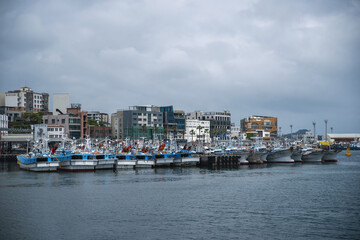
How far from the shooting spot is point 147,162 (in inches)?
4235

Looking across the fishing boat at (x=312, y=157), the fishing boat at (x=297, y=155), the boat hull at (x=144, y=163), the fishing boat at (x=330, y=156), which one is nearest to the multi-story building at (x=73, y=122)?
the boat hull at (x=144, y=163)

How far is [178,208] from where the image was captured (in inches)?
2096

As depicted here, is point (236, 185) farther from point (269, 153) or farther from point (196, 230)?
point (269, 153)

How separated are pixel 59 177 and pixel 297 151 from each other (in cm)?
8458

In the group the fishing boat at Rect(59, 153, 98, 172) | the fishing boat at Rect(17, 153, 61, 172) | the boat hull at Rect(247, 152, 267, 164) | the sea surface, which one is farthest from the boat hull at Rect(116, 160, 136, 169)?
the boat hull at Rect(247, 152, 267, 164)

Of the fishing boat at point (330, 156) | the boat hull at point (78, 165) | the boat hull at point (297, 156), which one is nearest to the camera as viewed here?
the boat hull at point (78, 165)

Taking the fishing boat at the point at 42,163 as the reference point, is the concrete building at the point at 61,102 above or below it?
above

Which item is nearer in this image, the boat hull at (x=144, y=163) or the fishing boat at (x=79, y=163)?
the fishing boat at (x=79, y=163)

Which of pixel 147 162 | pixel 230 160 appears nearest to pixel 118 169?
pixel 147 162

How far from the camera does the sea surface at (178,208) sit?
1657 inches

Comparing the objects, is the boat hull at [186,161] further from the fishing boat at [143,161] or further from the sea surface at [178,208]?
the sea surface at [178,208]

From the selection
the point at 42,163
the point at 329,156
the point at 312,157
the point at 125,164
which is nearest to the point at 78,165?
the point at 42,163

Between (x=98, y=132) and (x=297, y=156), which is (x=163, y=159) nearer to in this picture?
(x=297, y=156)

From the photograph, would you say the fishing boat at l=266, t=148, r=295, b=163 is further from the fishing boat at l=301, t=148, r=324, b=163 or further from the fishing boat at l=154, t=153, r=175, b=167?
the fishing boat at l=154, t=153, r=175, b=167
